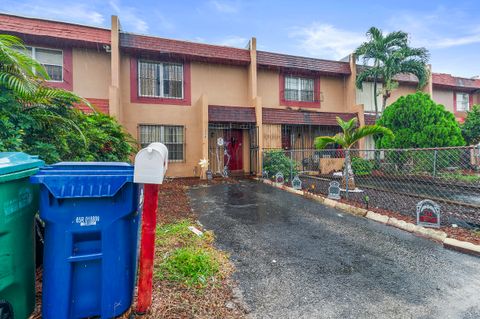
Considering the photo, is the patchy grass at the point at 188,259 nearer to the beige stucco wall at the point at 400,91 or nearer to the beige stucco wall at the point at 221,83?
the beige stucco wall at the point at 221,83

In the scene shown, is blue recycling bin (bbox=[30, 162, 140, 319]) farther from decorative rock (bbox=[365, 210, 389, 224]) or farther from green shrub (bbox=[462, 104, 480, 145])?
green shrub (bbox=[462, 104, 480, 145])

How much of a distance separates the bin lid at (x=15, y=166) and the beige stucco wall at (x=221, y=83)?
1149cm

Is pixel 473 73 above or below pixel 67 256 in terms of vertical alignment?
above

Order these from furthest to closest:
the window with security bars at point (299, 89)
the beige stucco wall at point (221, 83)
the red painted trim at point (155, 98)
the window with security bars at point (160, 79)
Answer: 1. the window with security bars at point (299, 89)
2. the beige stucco wall at point (221, 83)
3. the window with security bars at point (160, 79)
4. the red painted trim at point (155, 98)

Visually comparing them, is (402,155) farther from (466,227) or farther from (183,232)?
(183,232)

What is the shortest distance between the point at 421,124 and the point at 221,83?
411 inches

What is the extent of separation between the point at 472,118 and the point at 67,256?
21.4 meters

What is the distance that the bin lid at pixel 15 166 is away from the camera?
1658 millimetres

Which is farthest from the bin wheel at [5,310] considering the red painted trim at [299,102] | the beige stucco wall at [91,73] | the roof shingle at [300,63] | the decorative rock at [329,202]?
the red painted trim at [299,102]

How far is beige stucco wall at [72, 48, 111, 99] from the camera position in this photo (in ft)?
36.8

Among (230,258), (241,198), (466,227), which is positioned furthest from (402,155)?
(230,258)

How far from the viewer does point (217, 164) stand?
529 inches

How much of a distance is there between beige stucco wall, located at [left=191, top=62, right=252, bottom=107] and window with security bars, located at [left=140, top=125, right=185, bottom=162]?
210cm

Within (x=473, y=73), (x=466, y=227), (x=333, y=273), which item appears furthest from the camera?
(x=473, y=73)
